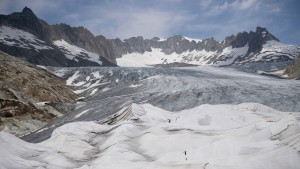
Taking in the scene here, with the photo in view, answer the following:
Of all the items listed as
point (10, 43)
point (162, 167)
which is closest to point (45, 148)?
point (162, 167)

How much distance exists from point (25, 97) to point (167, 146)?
2272 cm

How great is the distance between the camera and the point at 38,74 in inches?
1673

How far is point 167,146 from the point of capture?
13.7m

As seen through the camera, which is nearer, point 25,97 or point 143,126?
point 143,126

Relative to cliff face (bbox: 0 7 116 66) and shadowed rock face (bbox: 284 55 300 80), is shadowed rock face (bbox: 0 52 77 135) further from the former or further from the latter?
cliff face (bbox: 0 7 116 66)

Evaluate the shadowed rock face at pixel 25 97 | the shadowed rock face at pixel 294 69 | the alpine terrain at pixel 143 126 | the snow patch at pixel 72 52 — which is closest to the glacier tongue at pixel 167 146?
the alpine terrain at pixel 143 126

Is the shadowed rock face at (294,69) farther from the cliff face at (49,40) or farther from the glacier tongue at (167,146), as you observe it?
the cliff face at (49,40)

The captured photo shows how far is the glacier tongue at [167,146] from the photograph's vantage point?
34.6 feet

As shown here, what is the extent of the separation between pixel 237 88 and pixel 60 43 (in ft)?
436

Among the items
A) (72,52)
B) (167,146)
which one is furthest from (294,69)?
(72,52)

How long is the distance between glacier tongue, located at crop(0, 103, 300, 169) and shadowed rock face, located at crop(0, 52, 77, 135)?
14.4 meters

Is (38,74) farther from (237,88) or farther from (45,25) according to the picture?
(45,25)

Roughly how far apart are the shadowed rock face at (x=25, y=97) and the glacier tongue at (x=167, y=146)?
14435 millimetres

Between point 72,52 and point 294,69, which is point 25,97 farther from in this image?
point 72,52
